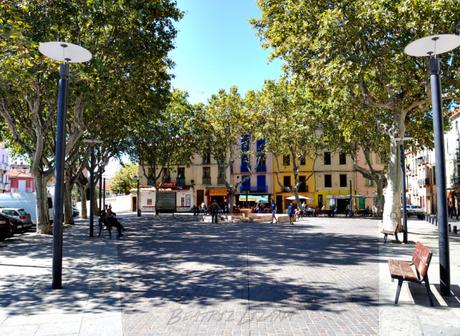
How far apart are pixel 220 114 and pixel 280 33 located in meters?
21.2

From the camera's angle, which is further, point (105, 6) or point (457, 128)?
point (457, 128)

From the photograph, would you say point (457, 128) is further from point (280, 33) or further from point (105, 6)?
point (105, 6)

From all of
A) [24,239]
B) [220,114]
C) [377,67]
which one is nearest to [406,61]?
[377,67]

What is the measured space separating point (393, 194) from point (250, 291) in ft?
37.0

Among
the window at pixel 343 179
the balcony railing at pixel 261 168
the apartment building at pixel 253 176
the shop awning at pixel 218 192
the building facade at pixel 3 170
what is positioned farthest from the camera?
the building facade at pixel 3 170

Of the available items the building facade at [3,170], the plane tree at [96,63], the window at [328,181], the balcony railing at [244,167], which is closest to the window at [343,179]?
the window at [328,181]

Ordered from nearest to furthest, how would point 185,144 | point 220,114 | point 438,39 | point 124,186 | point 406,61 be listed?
point 438,39 → point 406,61 → point 220,114 → point 185,144 → point 124,186

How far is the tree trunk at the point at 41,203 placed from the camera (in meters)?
18.1

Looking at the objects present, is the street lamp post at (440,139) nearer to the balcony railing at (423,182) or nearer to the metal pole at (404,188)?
the metal pole at (404,188)

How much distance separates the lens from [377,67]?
48.4ft

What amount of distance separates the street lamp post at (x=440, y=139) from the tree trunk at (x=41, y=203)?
1654cm

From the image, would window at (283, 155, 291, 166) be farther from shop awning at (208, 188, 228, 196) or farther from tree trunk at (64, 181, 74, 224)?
tree trunk at (64, 181, 74, 224)

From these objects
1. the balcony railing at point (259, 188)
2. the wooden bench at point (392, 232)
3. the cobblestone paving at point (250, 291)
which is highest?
the balcony railing at point (259, 188)

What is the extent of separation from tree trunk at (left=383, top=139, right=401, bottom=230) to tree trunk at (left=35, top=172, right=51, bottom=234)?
49.4 ft
